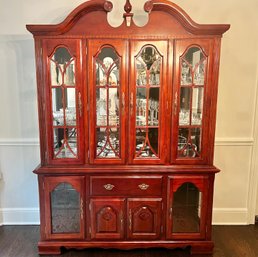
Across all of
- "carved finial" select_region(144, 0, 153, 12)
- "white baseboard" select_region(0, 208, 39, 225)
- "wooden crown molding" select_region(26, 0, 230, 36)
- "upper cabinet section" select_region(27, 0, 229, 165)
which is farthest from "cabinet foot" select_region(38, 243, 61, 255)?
"carved finial" select_region(144, 0, 153, 12)

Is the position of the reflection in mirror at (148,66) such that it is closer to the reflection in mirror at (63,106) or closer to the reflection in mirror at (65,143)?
the reflection in mirror at (63,106)

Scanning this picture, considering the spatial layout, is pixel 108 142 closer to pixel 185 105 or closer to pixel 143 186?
pixel 143 186

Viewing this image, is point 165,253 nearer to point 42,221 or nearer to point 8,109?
point 42,221

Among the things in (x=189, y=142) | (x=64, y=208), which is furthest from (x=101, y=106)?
(x=64, y=208)

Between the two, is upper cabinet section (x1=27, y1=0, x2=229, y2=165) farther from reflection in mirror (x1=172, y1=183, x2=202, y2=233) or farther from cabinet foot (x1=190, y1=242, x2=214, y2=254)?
cabinet foot (x1=190, y1=242, x2=214, y2=254)

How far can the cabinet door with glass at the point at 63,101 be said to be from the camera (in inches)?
77.3

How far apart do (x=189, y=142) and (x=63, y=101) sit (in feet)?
3.77

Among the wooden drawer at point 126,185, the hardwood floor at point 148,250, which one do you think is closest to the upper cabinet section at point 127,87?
the wooden drawer at point 126,185

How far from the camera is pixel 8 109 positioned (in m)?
2.51

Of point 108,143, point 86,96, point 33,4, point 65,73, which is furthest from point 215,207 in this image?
point 33,4

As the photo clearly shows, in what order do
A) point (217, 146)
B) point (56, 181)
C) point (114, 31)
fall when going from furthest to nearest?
point (217, 146)
point (56, 181)
point (114, 31)

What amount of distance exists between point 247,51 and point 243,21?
11.7 inches

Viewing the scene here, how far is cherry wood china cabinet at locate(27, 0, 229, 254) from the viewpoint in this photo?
1943 millimetres

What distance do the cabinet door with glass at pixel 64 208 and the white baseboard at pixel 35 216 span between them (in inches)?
23.8
